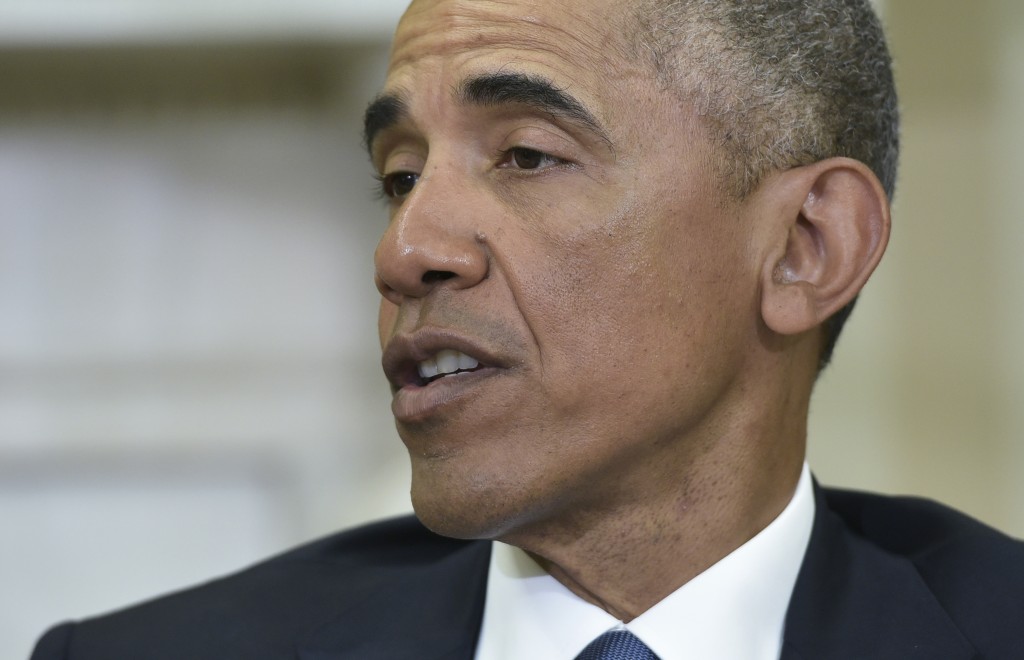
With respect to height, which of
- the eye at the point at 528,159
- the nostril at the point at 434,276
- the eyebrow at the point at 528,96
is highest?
the eyebrow at the point at 528,96

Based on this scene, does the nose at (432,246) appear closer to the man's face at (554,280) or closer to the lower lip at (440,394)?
the man's face at (554,280)

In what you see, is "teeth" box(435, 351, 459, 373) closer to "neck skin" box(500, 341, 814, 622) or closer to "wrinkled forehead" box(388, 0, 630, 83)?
"neck skin" box(500, 341, 814, 622)

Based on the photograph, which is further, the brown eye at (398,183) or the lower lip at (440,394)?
the brown eye at (398,183)

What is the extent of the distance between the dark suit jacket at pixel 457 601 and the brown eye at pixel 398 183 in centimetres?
56

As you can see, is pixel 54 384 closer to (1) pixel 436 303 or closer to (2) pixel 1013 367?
(1) pixel 436 303

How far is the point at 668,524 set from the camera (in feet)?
5.32

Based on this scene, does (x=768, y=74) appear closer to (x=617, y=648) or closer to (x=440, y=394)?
(x=440, y=394)

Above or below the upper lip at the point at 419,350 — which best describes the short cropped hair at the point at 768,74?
above

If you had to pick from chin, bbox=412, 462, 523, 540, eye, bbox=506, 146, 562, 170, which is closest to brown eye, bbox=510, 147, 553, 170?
eye, bbox=506, 146, 562, 170

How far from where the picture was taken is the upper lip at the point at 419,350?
1474 millimetres

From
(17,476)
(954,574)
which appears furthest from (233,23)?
(954,574)

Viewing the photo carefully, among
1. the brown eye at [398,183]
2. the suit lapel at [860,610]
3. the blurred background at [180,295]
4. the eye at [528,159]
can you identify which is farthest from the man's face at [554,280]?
the blurred background at [180,295]

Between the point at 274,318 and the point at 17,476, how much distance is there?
80cm

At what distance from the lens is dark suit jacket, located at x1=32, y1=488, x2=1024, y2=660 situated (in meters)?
1.62
